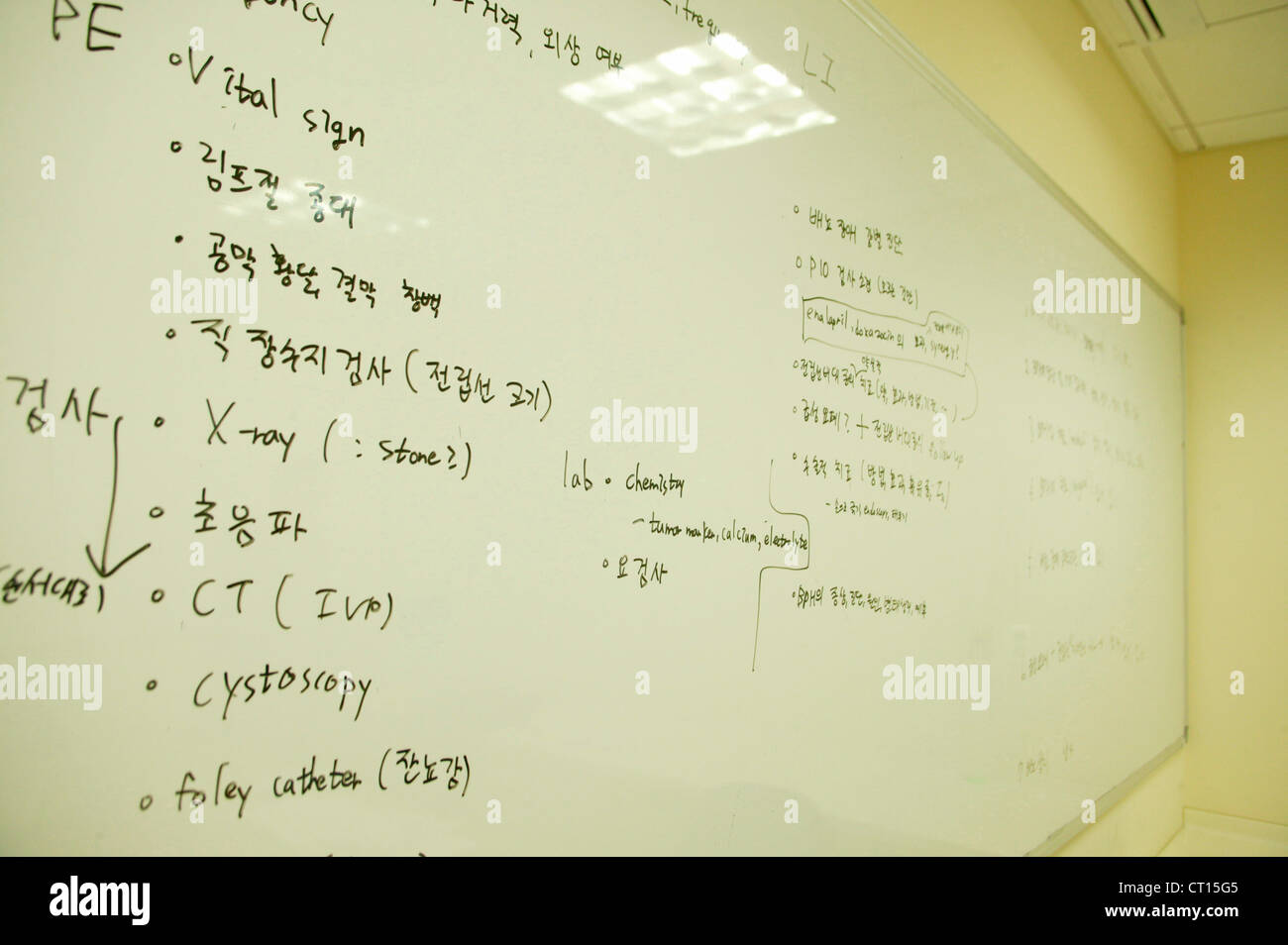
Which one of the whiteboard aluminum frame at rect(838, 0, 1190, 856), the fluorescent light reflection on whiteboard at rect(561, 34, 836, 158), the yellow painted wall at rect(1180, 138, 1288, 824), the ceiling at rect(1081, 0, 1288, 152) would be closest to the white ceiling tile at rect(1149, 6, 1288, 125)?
the ceiling at rect(1081, 0, 1288, 152)

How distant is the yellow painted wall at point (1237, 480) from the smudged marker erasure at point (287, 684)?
3264 mm

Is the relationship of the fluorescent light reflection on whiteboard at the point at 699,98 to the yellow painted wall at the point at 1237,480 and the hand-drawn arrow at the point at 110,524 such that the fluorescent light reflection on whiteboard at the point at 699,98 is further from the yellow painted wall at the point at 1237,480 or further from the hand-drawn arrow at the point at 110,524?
the yellow painted wall at the point at 1237,480

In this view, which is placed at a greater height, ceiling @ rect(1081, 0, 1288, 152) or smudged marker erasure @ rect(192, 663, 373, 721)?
ceiling @ rect(1081, 0, 1288, 152)

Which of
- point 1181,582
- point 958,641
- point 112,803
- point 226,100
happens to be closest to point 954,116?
point 958,641

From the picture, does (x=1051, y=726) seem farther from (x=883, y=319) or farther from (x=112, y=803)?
(x=112, y=803)

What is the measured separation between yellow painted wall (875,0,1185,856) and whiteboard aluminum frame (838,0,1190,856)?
0.04m

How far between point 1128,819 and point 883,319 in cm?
193

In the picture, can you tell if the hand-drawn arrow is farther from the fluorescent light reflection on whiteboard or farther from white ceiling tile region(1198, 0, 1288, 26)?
white ceiling tile region(1198, 0, 1288, 26)

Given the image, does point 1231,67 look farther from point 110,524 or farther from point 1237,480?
point 110,524

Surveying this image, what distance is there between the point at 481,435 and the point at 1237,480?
3171 mm

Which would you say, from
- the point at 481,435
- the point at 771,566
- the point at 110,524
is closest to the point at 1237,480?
the point at 771,566

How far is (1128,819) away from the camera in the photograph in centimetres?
223

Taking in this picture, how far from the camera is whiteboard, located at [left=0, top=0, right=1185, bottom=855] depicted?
53cm

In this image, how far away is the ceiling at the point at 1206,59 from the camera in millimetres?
2025
